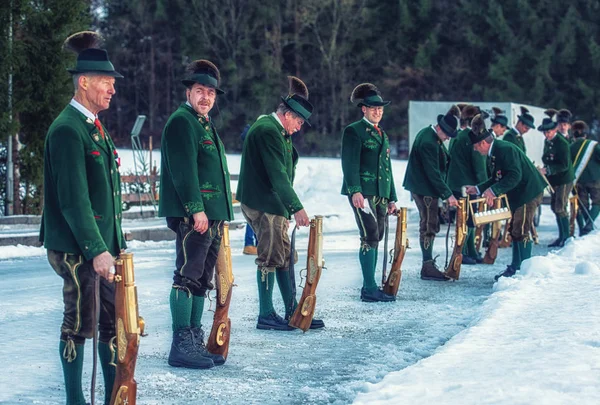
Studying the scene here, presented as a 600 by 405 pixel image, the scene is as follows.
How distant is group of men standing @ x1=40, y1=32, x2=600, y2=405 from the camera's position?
5117 millimetres

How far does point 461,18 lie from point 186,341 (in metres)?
43.8

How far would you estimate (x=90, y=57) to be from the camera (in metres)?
5.24

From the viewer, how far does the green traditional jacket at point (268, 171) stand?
307 inches

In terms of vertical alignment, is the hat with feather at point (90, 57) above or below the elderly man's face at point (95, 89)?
above

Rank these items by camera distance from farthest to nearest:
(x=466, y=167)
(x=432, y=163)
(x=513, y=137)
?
(x=513, y=137), (x=466, y=167), (x=432, y=163)

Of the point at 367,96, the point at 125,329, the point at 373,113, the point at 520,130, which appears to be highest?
the point at 367,96

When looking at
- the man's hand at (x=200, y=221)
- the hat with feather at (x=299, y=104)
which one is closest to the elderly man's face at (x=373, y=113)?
the hat with feather at (x=299, y=104)

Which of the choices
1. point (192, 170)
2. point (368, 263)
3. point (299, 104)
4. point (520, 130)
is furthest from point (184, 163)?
point (520, 130)

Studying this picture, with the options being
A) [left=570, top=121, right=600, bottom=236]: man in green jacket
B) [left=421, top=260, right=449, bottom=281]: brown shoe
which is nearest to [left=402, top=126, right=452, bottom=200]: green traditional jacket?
[left=421, top=260, right=449, bottom=281]: brown shoe

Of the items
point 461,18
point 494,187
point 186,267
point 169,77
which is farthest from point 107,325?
point 169,77

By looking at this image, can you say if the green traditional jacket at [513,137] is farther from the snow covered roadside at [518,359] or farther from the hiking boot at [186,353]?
the hiking boot at [186,353]

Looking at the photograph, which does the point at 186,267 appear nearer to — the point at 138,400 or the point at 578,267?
the point at 138,400

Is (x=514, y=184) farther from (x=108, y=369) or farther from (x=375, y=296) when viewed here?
(x=108, y=369)

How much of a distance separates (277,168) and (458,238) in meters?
4.41
